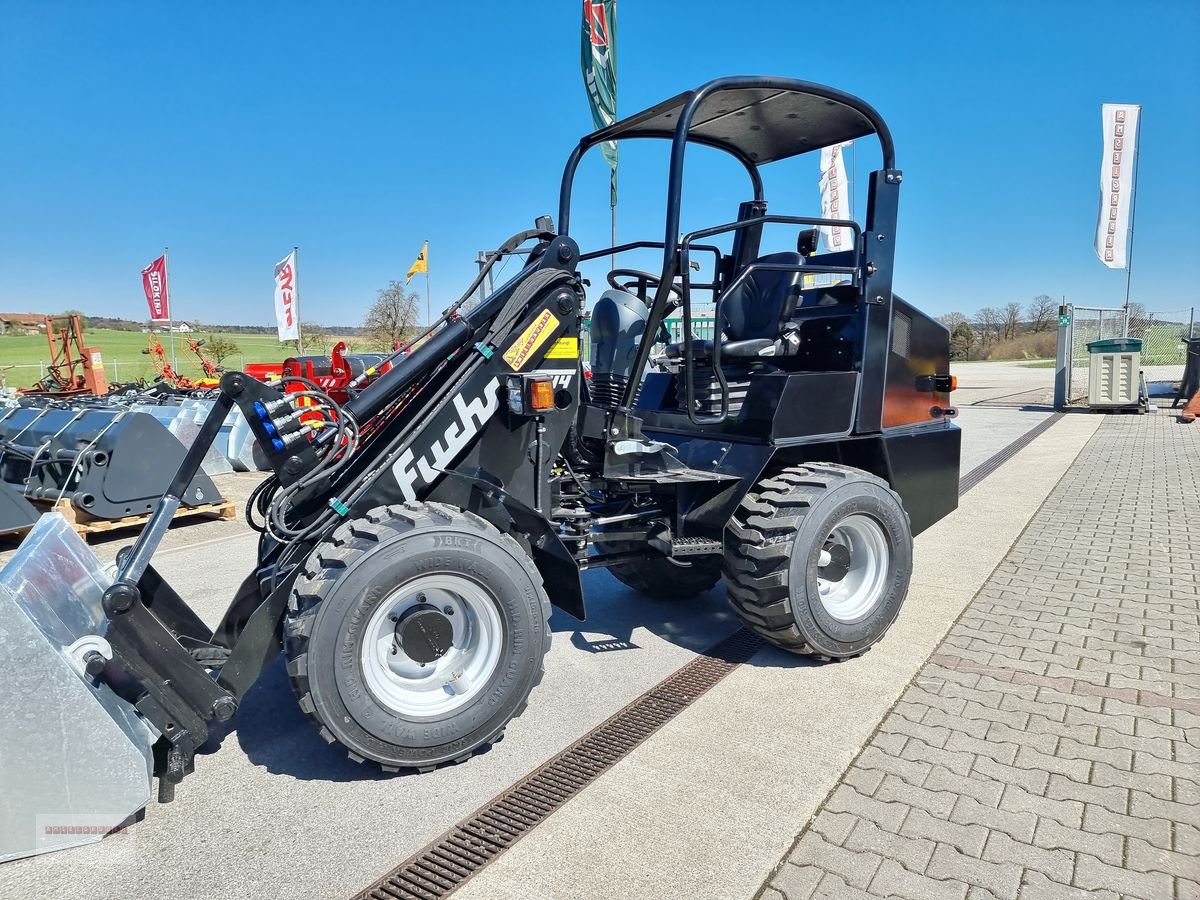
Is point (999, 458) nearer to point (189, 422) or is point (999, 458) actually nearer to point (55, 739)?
point (189, 422)

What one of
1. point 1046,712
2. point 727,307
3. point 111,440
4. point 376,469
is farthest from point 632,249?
point 111,440

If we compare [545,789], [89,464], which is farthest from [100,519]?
[545,789]

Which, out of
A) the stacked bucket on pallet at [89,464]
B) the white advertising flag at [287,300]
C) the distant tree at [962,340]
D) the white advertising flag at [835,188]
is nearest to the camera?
the stacked bucket on pallet at [89,464]

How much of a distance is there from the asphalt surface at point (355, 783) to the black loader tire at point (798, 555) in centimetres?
19

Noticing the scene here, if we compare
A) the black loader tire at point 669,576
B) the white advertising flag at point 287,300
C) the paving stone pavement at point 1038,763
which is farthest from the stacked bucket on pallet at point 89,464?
the white advertising flag at point 287,300

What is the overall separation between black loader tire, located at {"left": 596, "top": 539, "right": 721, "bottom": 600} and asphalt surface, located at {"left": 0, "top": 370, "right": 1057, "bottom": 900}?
177mm

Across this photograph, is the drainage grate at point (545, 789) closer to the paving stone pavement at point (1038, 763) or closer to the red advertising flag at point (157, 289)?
the paving stone pavement at point (1038, 763)

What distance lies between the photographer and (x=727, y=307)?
5.16m

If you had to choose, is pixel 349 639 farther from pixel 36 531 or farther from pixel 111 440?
pixel 111 440

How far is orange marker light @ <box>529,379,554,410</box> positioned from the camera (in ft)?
11.3

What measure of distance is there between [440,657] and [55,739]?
1258mm

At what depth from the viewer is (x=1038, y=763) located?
9.87 feet

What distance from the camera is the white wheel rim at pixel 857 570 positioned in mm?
4211

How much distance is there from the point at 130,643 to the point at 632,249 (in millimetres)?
3290
